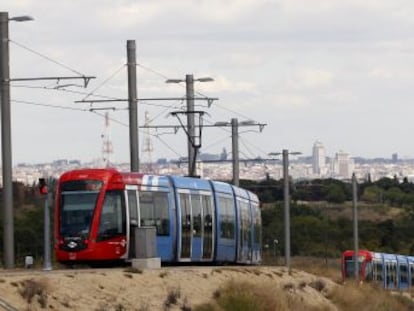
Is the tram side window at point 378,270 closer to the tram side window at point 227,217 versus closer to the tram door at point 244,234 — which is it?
the tram door at point 244,234

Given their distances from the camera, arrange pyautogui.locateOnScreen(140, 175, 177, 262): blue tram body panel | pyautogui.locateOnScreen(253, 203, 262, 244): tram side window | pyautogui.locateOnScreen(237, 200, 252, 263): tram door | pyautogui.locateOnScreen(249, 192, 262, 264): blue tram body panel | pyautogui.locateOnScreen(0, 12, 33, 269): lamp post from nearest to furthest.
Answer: pyautogui.locateOnScreen(0, 12, 33, 269): lamp post, pyautogui.locateOnScreen(140, 175, 177, 262): blue tram body panel, pyautogui.locateOnScreen(237, 200, 252, 263): tram door, pyautogui.locateOnScreen(249, 192, 262, 264): blue tram body panel, pyautogui.locateOnScreen(253, 203, 262, 244): tram side window

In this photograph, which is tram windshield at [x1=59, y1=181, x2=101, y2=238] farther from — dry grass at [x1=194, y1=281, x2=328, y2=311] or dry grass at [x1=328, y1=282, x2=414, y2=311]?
dry grass at [x1=328, y1=282, x2=414, y2=311]

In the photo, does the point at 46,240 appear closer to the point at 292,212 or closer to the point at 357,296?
the point at 357,296

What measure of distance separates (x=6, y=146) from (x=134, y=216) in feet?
14.3

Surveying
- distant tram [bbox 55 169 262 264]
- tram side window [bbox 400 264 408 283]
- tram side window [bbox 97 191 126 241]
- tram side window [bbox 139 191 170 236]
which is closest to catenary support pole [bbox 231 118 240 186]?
tram side window [bbox 400 264 408 283]

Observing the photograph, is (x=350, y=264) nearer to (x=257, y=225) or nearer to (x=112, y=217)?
(x=257, y=225)

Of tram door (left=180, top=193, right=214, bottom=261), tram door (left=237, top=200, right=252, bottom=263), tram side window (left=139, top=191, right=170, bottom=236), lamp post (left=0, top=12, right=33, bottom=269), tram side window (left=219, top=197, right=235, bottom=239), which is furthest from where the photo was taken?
tram door (left=237, top=200, right=252, bottom=263)

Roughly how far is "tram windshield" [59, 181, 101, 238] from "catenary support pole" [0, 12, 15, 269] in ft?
5.96

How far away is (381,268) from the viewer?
2876 inches

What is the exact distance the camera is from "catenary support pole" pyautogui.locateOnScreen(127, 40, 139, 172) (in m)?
52.7

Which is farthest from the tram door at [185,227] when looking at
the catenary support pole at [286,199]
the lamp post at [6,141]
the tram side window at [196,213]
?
the catenary support pole at [286,199]

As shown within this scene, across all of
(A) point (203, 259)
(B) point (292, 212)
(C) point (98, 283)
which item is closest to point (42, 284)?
(C) point (98, 283)

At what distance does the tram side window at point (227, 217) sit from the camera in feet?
158

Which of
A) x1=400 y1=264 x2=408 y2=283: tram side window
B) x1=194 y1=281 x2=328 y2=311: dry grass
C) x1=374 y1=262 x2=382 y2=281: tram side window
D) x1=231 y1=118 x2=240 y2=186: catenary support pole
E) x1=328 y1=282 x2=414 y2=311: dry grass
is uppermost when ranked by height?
x1=231 y1=118 x2=240 y2=186: catenary support pole
